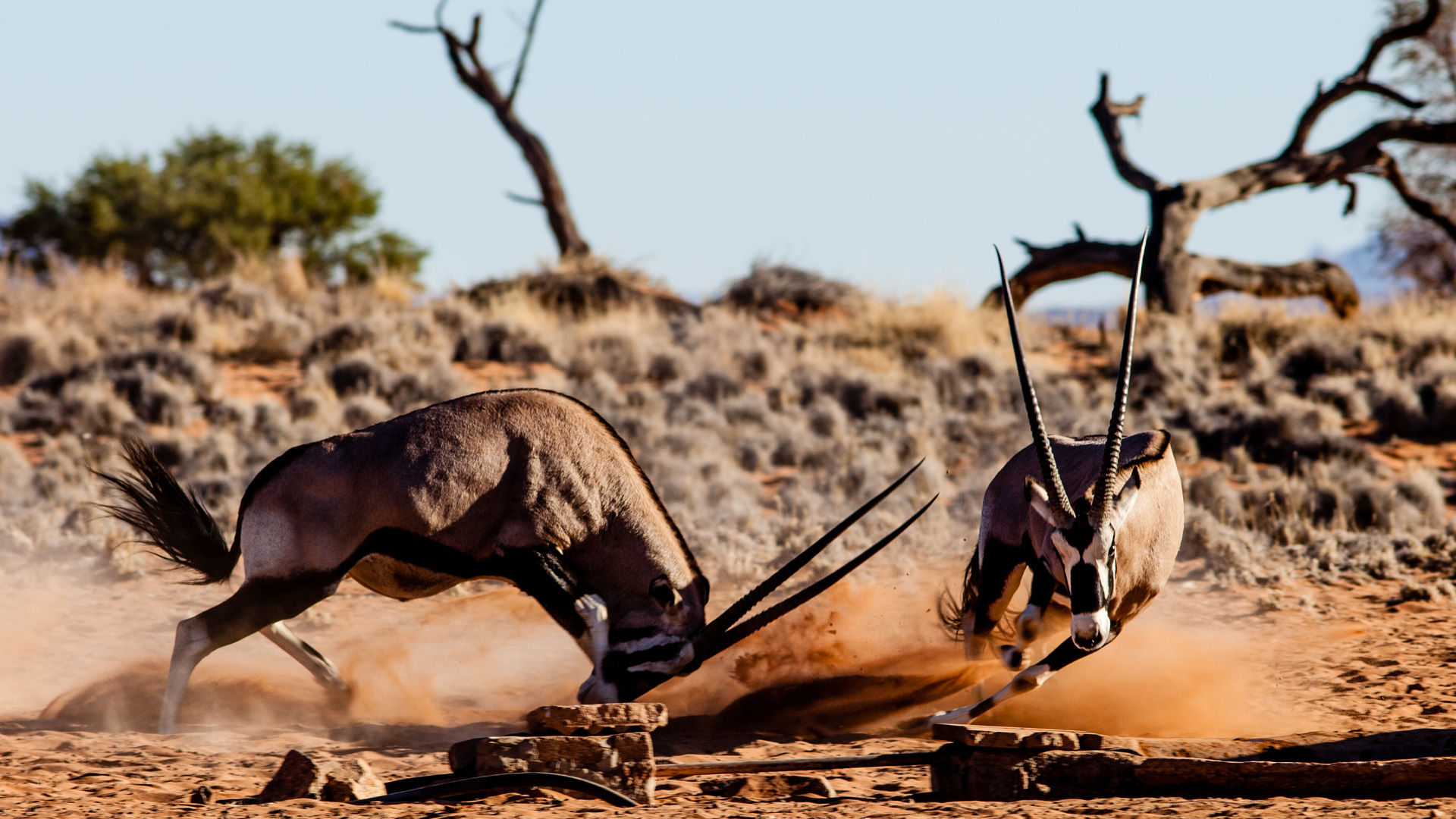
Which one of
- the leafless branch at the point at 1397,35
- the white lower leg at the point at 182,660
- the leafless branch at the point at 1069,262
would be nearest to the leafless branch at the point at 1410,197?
the leafless branch at the point at 1397,35

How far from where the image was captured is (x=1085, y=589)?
5973 mm

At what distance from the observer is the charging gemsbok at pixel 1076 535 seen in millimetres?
6090

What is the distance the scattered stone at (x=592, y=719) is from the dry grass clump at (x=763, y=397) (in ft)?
18.0

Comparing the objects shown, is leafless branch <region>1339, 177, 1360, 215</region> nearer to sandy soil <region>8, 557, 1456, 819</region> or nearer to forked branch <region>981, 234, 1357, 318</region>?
forked branch <region>981, 234, 1357, 318</region>

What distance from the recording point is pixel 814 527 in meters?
13.0

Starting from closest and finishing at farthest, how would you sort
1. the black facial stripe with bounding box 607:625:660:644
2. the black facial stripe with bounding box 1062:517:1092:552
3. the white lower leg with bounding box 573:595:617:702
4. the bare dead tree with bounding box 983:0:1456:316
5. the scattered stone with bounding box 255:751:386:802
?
1. the scattered stone with bounding box 255:751:386:802
2. the black facial stripe with bounding box 1062:517:1092:552
3. the white lower leg with bounding box 573:595:617:702
4. the black facial stripe with bounding box 607:625:660:644
5. the bare dead tree with bounding box 983:0:1456:316

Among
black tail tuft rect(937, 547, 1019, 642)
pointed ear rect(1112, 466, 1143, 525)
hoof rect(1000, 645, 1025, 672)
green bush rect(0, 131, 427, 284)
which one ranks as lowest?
hoof rect(1000, 645, 1025, 672)

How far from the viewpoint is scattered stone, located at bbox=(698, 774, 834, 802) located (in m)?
5.81

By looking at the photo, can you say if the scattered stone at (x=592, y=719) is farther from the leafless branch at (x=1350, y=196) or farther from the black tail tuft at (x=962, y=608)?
the leafless branch at (x=1350, y=196)

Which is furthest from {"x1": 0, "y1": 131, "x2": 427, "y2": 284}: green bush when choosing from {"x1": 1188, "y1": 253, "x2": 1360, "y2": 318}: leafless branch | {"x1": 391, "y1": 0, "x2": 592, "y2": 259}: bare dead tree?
{"x1": 1188, "y1": 253, "x2": 1360, "y2": 318}: leafless branch

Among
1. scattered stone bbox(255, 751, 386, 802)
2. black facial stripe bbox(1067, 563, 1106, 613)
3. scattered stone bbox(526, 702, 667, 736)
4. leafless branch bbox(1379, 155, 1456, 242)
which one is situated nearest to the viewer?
scattered stone bbox(255, 751, 386, 802)

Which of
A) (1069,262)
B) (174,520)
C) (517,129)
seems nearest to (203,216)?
(517,129)

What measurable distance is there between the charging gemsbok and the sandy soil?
777 millimetres

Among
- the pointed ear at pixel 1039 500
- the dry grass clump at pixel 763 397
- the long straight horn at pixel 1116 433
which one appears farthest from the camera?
the dry grass clump at pixel 763 397
